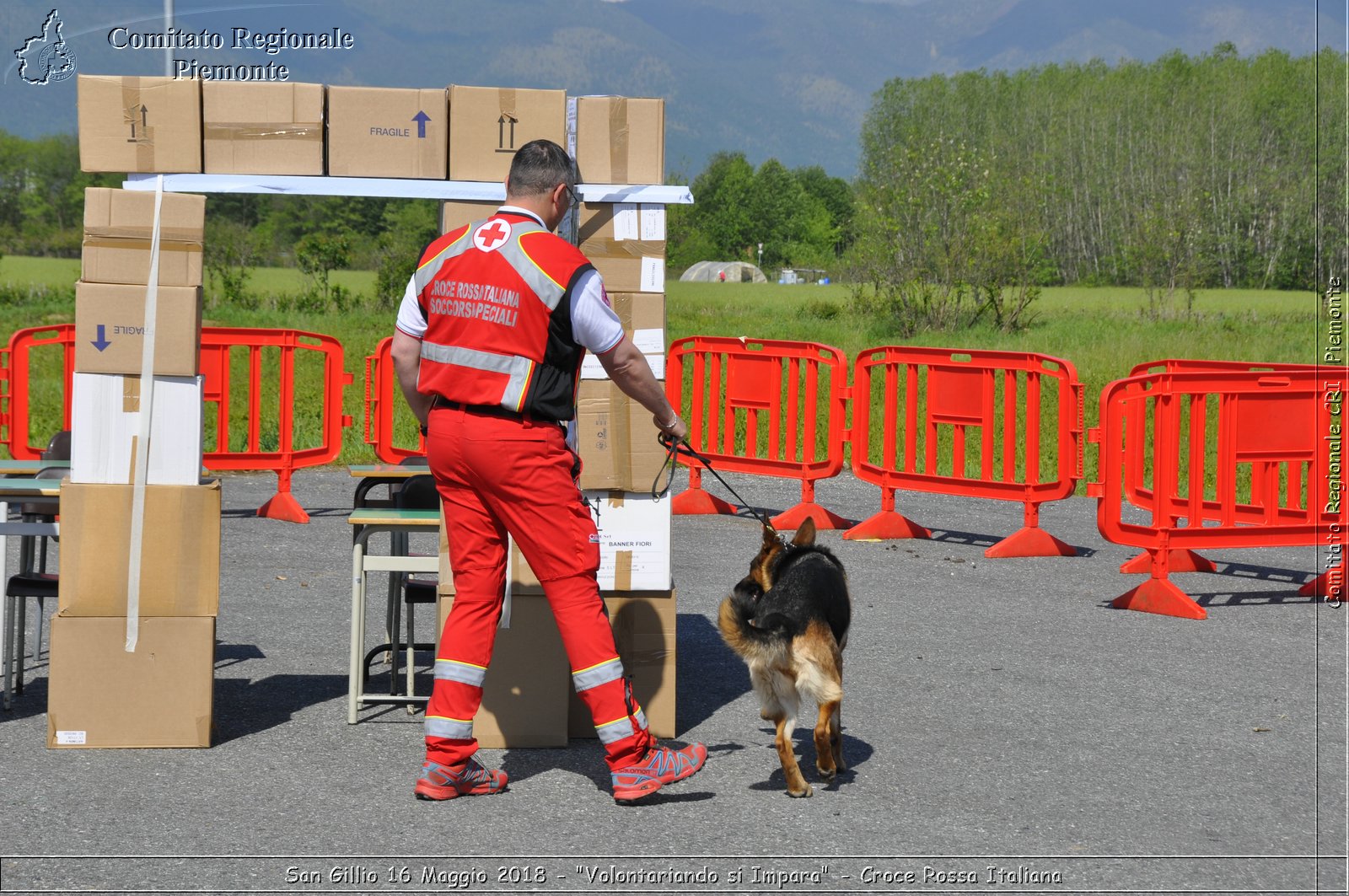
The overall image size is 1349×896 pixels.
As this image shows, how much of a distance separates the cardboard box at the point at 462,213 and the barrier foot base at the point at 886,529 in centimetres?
595

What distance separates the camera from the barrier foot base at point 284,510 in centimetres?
1093

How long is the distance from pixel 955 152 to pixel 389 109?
25.6 metres

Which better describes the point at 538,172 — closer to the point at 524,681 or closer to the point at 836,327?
the point at 524,681

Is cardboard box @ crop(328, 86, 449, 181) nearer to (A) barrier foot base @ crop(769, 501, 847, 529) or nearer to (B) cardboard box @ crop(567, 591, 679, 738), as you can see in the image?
(B) cardboard box @ crop(567, 591, 679, 738)

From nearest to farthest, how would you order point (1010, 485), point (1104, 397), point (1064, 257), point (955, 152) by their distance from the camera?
point (1104, 397) < point (1010, 485) < point (955, 152) < point (1064, 257)

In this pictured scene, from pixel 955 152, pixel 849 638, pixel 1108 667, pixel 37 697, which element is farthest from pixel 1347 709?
pixel 955 152

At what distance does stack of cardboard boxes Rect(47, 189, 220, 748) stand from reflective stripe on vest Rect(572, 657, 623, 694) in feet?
5.14

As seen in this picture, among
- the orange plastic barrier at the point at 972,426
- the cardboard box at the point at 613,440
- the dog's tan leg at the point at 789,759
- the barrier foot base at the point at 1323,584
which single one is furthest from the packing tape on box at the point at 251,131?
the barrier foot base at the point at 1323,584

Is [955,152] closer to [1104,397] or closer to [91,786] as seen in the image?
[1104,397]

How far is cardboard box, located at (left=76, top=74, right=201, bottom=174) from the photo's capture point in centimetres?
523

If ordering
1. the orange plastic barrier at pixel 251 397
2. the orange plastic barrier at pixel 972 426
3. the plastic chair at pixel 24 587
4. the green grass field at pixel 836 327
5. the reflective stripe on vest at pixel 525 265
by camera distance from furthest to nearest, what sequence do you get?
the green grass field at pixel 836 327, the orange plastic barrier at pixel 251 397, the orange plastic barrier at pixel 972 426, the plastic chair at pixel 24 587, the reflective stripe on vest at pixel 525 265

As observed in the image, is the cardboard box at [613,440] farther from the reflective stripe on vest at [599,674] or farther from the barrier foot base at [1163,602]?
the barrier foot base at [1163,602]

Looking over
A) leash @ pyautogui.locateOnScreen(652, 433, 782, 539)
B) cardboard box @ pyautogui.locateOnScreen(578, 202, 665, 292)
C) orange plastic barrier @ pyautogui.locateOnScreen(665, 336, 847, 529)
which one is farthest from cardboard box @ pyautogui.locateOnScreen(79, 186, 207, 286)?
orange plastic barrier @ pyautogui.locateOnScreen(665, 336, 847, 529)

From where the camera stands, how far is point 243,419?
663 inches
